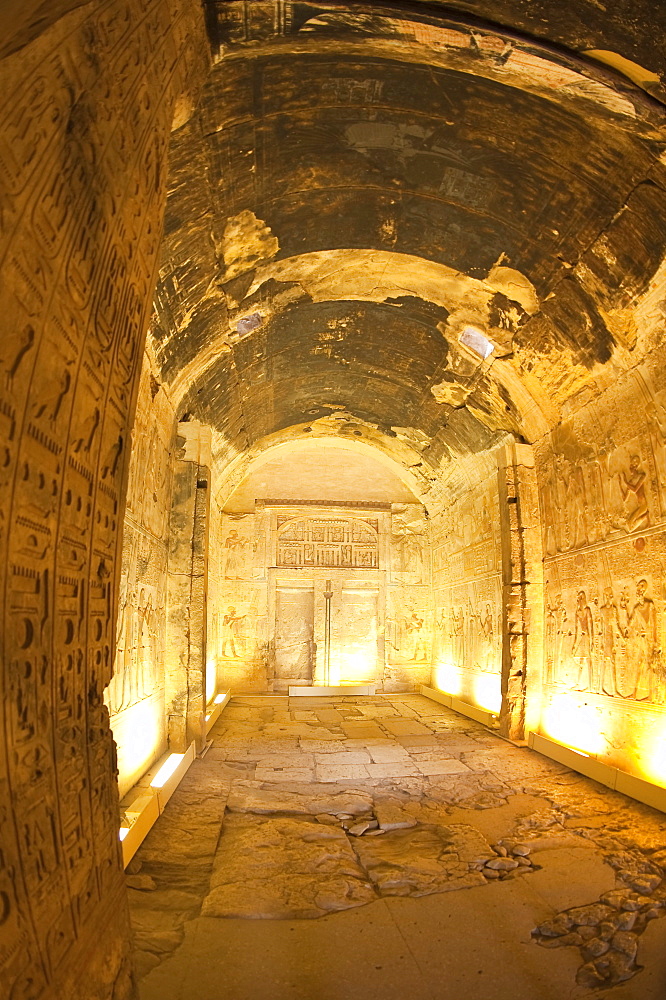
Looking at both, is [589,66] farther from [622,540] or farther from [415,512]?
[415,512]

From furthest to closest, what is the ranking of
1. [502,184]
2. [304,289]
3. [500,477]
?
1. [500,477]
2. [304,289]
3. [502,184]


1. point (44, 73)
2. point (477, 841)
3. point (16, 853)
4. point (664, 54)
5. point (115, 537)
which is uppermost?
point (664, 54)

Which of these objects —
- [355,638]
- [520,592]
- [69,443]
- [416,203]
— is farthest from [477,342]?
A: [355,638]

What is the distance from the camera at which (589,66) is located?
3887mm

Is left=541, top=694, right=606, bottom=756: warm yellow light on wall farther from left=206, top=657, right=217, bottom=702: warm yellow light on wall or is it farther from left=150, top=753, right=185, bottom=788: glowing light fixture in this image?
left=206, top=657, right=217, bottom=702: warm yellow light on wall

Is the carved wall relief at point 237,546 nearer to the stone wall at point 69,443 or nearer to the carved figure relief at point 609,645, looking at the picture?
the carved figure relief at point 609,645

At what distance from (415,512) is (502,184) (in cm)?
902

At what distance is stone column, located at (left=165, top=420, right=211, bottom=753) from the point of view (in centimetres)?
715

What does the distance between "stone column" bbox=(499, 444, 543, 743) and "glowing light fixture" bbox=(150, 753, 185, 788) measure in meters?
4.43

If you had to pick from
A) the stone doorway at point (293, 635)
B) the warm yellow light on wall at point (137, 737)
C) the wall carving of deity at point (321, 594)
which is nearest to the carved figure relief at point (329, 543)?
the wall carving of deity at point (321, 594)

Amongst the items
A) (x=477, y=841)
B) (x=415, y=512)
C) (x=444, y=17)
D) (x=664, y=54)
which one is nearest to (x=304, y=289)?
(x=444, y=17)

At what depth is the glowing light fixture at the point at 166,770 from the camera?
543 centimetres

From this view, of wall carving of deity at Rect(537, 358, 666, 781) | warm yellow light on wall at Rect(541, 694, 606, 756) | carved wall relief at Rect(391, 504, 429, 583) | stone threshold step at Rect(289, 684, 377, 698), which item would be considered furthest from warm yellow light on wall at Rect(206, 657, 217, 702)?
wall carving of deity at Rect(537, 358, 666, 781)

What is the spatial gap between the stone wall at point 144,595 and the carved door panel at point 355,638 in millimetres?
6345
